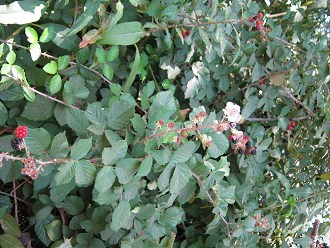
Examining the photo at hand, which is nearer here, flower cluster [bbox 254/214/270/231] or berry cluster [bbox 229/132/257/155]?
berry cluster [bbox 229/132/257/155]

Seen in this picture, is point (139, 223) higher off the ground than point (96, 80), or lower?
lower

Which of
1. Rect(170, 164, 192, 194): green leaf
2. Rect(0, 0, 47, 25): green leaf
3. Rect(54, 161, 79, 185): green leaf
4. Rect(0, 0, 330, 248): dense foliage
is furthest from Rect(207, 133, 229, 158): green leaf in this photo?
Rect(0, 0, 47, 25): green leaf

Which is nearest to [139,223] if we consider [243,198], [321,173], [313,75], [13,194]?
[13,194]

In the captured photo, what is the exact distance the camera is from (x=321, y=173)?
174 cm

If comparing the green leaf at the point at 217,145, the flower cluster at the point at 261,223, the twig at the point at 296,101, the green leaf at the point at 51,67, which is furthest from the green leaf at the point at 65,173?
the twig at the point at 296,101

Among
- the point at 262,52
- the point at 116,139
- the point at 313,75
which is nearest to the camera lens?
the point at 116,139

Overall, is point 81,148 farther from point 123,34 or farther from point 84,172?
point 123,34

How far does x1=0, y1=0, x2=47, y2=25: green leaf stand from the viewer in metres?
0.82

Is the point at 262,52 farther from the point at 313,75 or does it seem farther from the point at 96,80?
the point at 96,80

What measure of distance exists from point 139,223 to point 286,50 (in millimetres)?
729

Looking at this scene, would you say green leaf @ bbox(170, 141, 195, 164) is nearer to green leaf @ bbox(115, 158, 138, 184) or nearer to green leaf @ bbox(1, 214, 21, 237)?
green leaf @ bbox(115, 158, 138, 184)

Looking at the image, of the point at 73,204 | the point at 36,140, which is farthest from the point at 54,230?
the point at 36,140

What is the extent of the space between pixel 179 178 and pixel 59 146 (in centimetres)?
26

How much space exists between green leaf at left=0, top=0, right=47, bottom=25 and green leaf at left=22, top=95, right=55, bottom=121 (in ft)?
0.58
